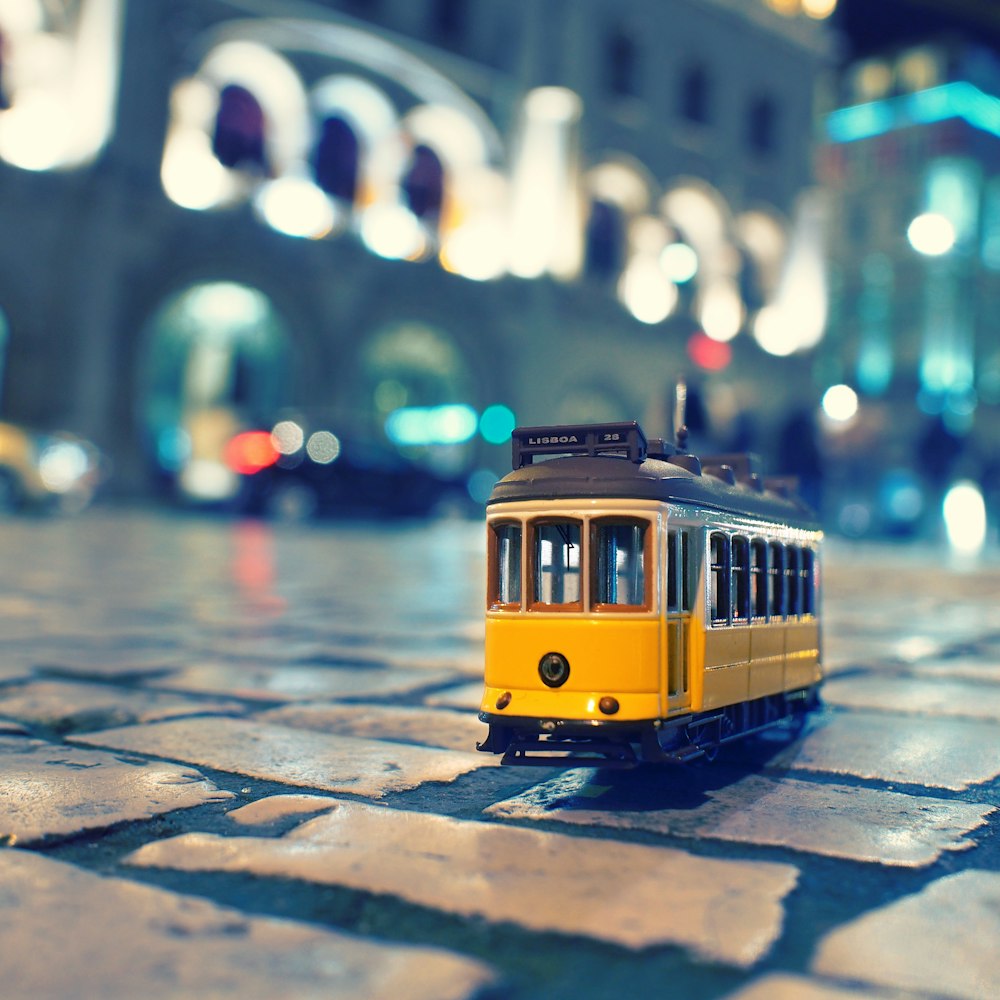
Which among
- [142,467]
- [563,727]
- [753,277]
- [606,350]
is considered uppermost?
[753,277]

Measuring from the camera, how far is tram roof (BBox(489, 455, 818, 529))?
2.54 meters

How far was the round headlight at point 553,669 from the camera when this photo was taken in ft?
8.27

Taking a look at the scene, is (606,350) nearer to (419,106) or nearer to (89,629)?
(419,106)

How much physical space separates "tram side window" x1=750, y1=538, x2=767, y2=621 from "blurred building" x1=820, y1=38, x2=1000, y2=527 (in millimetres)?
52111

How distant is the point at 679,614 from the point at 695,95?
114 ft

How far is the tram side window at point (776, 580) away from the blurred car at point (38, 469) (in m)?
16.2

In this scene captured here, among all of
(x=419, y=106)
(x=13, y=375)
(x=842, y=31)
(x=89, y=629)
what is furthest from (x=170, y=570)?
(x=842, y=31)

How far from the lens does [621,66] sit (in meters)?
32.8

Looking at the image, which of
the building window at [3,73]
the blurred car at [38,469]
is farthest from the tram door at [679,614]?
Answer: the building window at [3,73]

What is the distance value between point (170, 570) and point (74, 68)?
17.3 metres

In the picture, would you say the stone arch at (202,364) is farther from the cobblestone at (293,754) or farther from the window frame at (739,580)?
the window frame at (739,580)

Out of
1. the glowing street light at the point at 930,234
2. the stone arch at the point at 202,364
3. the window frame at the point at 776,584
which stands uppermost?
the glowing street light at the point at 930,234

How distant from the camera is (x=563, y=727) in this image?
2.49 meters

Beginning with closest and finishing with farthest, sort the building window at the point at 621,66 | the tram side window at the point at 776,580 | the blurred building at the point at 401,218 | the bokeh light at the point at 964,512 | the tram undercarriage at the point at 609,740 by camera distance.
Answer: the tram undercarriage at the point at 609,740 < the tram side window at the point at 776,580 < the blurred building at the point at 401,218 < the bokeh light at the point at 964,512 < the building window at the point at 621,66
